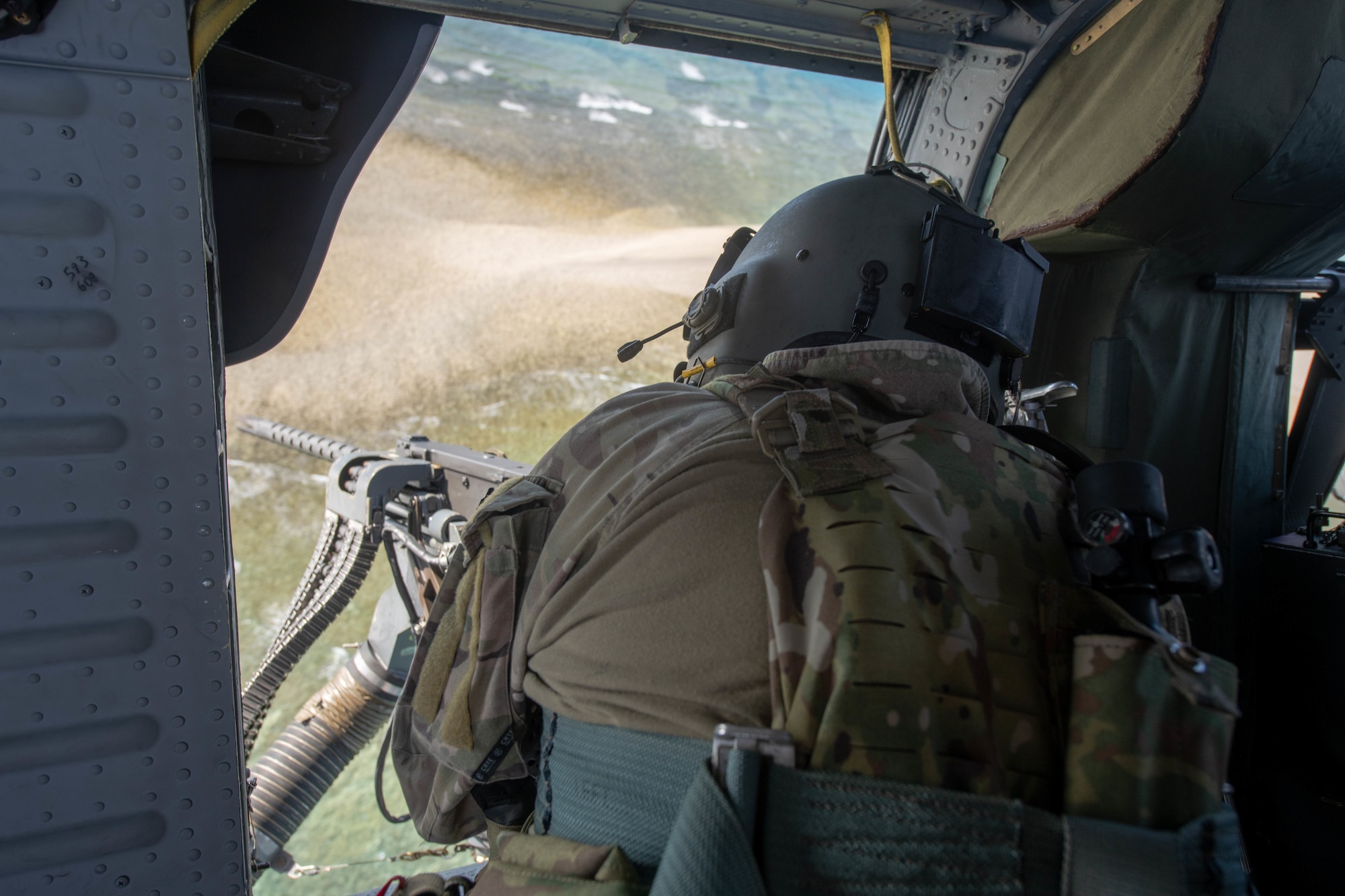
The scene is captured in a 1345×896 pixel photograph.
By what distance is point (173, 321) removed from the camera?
1.13 meters

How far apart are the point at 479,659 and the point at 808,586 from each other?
56 cm

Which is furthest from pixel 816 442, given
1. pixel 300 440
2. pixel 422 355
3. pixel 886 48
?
pixel 422 355

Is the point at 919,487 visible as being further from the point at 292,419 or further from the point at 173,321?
the point at 292,419

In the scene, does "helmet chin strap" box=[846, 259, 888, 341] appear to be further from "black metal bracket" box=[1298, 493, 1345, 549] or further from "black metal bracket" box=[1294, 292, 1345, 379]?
"black metal bracket" box=[1294, 292, 1345, 379]

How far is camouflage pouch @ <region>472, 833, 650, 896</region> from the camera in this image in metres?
0.91

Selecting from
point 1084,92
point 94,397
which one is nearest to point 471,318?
point 1084,92

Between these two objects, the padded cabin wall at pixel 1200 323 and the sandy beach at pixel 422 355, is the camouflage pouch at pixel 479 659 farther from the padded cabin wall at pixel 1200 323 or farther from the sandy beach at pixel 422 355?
the sandy beach at pixel 422 355

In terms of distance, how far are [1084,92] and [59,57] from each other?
7.78 ft

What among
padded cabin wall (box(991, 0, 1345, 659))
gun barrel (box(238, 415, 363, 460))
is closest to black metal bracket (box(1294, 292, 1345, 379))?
padded cabin wall (box(991, 0, 1345, 659))

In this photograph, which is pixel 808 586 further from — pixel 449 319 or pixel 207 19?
pixel 449 319

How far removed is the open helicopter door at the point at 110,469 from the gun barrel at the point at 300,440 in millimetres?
2389

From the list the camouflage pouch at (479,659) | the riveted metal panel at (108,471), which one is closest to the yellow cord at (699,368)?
the camouflage pouch at (479,659)

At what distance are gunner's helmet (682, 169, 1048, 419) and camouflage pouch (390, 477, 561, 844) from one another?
49 cm

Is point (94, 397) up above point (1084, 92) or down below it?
below
